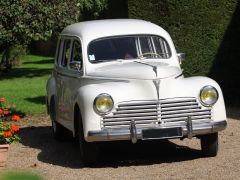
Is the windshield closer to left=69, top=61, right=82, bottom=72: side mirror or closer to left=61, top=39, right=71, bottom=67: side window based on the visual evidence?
left=69, top=61, right=82, bottom=72: side mirror

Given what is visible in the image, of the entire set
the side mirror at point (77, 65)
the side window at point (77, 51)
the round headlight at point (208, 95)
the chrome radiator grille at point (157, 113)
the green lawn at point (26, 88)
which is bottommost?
the green lawn at point (26, 88)

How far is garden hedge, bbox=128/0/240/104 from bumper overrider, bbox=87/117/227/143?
6110mm

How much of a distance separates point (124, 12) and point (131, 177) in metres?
7.25

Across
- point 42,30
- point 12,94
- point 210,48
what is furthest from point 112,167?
point 12,94

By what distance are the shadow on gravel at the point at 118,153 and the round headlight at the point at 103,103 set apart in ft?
2.58

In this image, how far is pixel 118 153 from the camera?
7465 millimetres

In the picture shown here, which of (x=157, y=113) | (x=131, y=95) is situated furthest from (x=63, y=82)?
(x=157, y=113)

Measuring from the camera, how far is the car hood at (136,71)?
6.32m

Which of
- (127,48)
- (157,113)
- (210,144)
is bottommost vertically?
(210,144)

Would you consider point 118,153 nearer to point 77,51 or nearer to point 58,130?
point 77,51

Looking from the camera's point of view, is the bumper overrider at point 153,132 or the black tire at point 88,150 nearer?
the bumper overrider at point 153,132

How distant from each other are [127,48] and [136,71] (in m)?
0.96

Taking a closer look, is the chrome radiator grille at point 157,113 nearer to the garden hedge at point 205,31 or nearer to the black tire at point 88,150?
the black tire at point 88,150

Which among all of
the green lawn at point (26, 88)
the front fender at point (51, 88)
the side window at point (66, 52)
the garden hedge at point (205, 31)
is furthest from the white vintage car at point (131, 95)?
the green lawn at point (26, 88)
